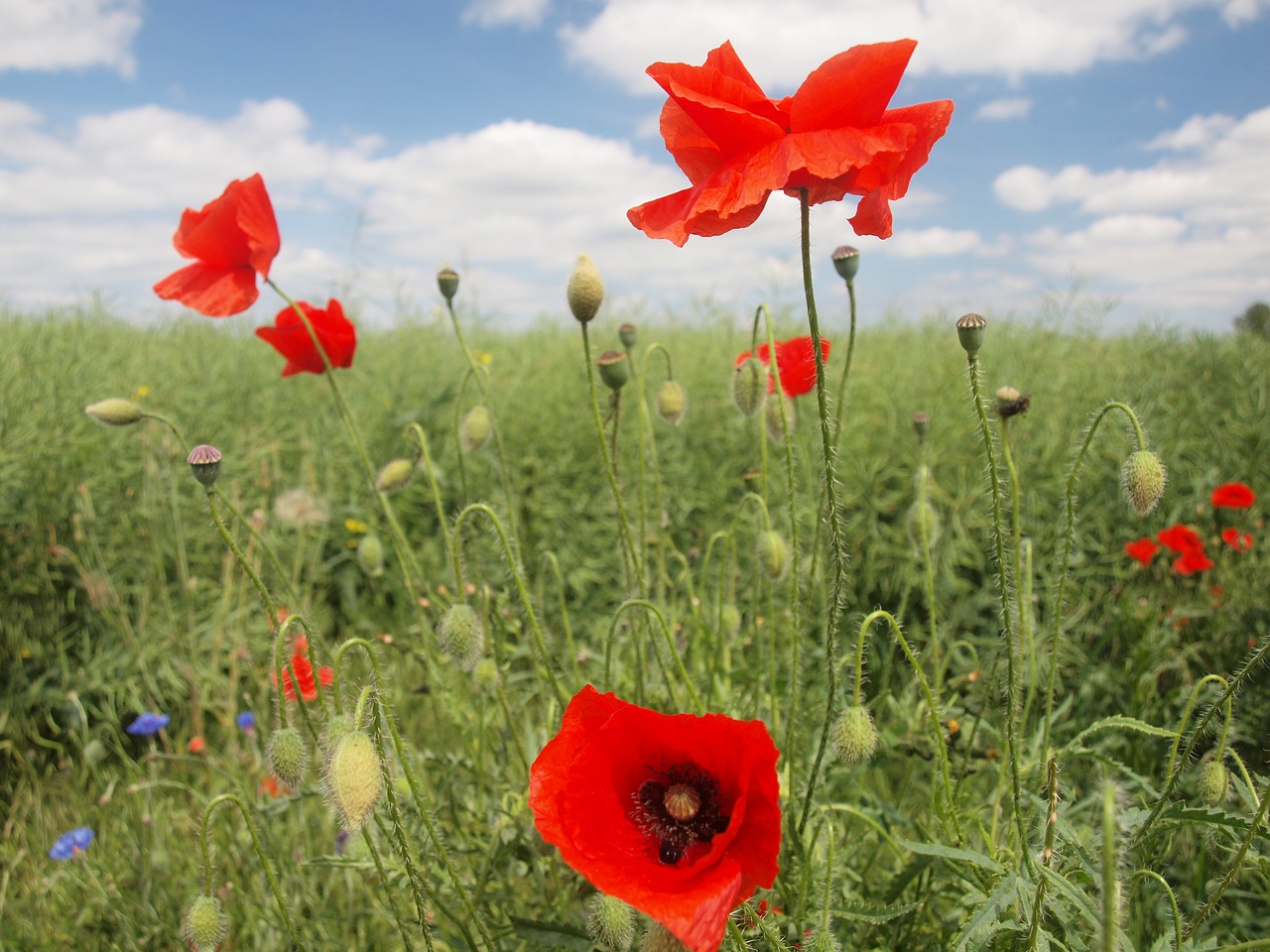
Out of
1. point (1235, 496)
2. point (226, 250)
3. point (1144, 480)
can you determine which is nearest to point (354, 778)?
point (1144, 480)

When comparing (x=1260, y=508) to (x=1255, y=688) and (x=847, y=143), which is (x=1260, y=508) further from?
(x=847, y=143)

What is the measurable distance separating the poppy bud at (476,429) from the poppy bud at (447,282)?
234 mm

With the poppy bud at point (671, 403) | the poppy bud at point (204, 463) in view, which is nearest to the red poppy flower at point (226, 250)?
the poppy bud at point (204, 463)

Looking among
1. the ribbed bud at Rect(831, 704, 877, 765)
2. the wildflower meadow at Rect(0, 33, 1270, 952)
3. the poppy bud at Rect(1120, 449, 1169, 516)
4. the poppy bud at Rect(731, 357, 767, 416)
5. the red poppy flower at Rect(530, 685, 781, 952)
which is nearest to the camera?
the red poppy flower at Rect(530, 685, 781, 952)

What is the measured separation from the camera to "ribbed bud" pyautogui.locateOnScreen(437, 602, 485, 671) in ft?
4.64

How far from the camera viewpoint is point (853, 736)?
3.85 feet

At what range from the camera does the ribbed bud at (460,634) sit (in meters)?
1.41

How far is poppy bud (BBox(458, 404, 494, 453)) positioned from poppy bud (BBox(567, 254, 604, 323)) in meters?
0.51

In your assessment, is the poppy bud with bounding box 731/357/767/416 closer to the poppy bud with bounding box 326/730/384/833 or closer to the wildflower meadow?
the wildflower meadow

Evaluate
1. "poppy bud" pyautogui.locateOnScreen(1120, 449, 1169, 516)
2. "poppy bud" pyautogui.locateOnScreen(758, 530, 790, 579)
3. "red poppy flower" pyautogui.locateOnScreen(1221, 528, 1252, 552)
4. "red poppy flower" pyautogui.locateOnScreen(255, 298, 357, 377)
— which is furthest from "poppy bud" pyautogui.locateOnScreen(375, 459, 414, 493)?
"red poppy flower" pyautogui.locateOnScreen(1221, 528, 1252, 552)

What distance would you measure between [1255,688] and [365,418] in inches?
142

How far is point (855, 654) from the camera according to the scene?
1197mm

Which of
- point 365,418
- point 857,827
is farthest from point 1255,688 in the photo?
point 365,418

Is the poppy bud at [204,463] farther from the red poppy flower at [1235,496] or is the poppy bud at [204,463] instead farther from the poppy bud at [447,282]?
the red poppy flower at [1235,496]
